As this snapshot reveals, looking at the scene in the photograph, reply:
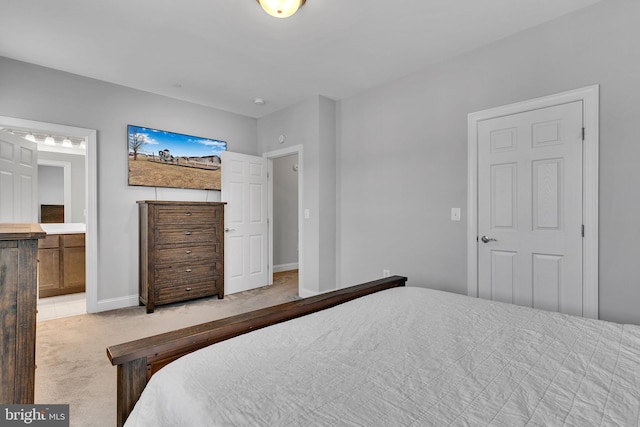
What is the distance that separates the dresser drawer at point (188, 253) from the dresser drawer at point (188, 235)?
63 mm

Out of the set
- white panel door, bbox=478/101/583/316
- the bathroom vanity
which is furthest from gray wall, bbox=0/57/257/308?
white panel door, bbox=478/101/583/316

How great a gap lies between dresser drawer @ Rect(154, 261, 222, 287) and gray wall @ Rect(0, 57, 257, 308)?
0.46 meters

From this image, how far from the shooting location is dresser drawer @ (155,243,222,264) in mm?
3701

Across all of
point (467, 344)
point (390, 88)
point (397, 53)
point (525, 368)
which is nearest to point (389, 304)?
point (467, 344)

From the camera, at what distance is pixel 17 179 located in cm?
301

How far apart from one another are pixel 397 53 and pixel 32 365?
338 cm

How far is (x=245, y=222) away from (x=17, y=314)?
10.6ft

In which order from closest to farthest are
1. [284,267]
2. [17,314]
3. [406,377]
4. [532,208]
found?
[406,377] < [17,314] < [532,208] < [284,267]

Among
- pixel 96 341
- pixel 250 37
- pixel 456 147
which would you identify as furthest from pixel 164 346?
pixel 456 147

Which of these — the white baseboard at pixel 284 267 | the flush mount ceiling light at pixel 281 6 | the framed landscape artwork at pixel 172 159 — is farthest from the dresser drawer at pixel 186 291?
the flush mount ceiling light at pixel 281 6

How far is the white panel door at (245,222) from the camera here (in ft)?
14.4

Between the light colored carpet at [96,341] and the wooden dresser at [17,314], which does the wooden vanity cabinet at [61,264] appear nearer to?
the light colored carpet at [96,341]

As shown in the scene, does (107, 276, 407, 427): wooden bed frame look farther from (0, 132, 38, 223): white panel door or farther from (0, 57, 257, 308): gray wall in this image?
(0, 57, 257, 308): gray wall

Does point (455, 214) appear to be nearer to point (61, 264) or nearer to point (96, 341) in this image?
point (96, 341)
